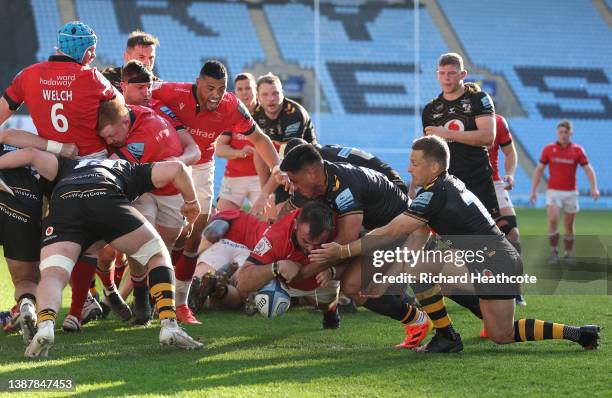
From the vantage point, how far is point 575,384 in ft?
15.0

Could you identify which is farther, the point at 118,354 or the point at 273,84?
the point at 273,84

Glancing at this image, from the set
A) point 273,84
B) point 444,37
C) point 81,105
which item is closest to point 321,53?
point 444,37

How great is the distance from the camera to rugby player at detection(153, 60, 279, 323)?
694 centimetres

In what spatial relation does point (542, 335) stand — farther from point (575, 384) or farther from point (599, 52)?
point (599, 52)

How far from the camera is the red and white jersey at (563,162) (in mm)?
14695

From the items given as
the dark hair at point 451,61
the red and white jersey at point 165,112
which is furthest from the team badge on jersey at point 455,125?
the red and white jersey at point 165,112

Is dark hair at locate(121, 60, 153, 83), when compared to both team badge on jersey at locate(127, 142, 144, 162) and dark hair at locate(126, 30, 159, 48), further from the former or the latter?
dark hair at locate(126, 30, 159, 48)

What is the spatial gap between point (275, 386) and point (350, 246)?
4.58 ft

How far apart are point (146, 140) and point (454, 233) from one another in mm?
2328

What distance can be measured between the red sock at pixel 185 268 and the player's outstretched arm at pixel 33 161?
1.84 meters

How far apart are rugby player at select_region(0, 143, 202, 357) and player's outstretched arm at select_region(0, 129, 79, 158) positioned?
21 centimetres

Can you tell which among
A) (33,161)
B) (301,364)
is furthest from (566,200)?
(33,161)

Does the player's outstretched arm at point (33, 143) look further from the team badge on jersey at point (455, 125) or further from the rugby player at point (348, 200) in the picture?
the team badge on jersey at point (455, 125)

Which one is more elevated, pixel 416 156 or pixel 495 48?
pixel 495 48
